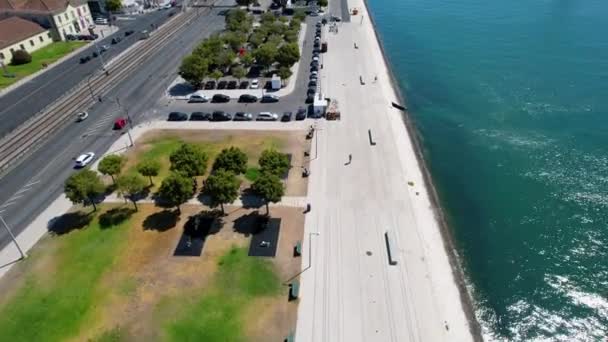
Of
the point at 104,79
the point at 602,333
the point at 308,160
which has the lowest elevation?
the point at 602,333

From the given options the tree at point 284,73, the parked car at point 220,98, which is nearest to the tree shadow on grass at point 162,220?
the parked car at point 220,98

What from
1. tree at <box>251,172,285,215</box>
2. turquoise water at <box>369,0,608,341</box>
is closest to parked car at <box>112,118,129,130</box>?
tree at <box>251,172,285,215</box>

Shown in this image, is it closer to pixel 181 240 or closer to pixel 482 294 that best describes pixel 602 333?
pixel 482 294

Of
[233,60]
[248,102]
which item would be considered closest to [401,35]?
[233,60]

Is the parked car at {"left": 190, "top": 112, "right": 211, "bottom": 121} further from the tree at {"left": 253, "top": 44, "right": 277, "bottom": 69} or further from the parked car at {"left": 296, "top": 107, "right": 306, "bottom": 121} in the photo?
the tree at {"left": 253, "top": 44, "right": 277, "bottom": 69}

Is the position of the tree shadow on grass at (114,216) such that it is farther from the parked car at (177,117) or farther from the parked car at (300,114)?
the parked car at (300,114)
